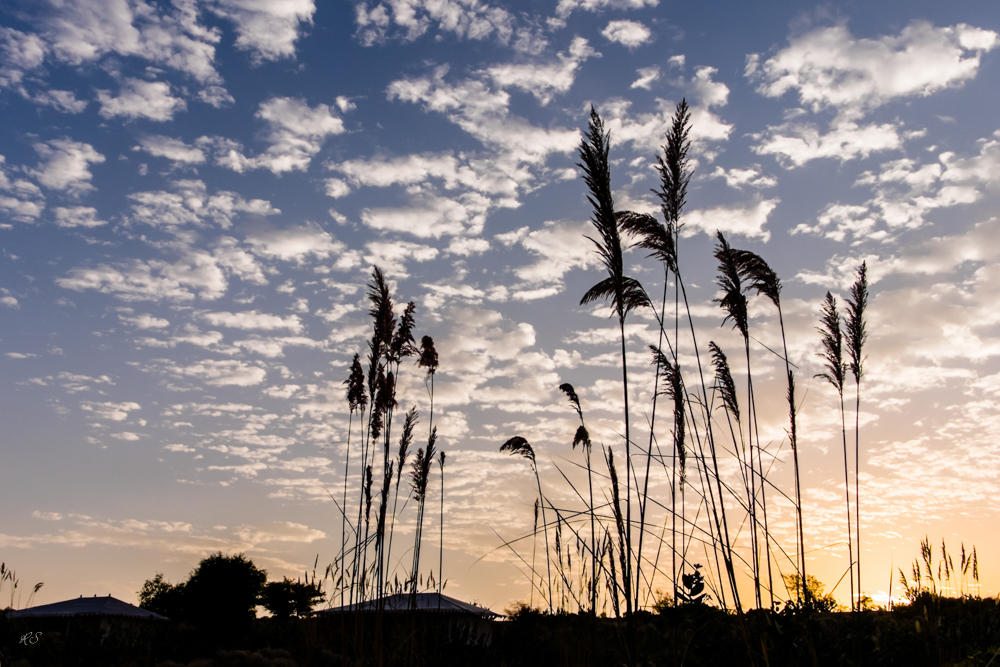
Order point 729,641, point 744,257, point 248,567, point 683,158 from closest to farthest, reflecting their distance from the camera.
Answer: point 729,641 < point 683,158 < point 744,257 < point 248,567

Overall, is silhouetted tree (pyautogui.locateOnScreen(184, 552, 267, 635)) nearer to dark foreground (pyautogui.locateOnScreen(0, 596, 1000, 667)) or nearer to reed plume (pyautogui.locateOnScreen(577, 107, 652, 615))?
dark foreground (pyautogui.locateOnScreen(0, 596, 1000, 667))

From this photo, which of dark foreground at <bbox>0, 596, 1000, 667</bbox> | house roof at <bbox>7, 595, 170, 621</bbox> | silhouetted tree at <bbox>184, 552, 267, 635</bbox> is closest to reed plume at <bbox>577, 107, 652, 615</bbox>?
dark foreground at <bbox>0, 596, 1000, 667</bbox>

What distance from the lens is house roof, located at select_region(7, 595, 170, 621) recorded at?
2259 centimetres

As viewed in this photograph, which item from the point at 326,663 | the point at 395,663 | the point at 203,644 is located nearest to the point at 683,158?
the point at 395,663

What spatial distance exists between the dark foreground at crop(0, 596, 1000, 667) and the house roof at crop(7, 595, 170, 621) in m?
13.0

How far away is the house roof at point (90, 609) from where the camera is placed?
2259 cm

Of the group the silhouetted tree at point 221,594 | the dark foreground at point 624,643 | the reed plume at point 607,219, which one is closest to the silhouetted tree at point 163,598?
the silhouetted tree at point 221,594

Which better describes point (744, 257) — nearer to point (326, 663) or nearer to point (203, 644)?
point (326, 663)

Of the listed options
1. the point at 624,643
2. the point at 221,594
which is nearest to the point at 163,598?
the point at 221,594

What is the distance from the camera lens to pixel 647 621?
4.41m

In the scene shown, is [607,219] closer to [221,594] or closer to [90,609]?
[90,609]

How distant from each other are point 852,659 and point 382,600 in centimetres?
315

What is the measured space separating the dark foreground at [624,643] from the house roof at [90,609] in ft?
42.5

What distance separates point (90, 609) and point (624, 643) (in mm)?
26991
